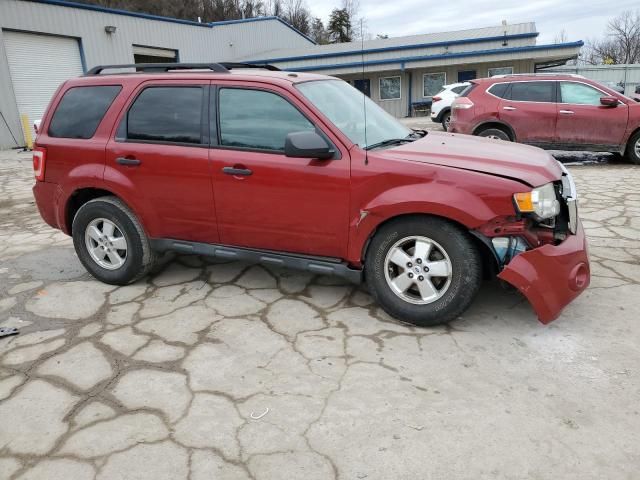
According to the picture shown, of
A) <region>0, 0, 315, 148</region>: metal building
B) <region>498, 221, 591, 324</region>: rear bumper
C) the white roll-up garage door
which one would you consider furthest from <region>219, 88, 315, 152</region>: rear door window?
the white roll-up garage door

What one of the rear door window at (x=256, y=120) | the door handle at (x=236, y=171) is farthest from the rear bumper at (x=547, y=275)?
the door handle at (x=236, y=171)

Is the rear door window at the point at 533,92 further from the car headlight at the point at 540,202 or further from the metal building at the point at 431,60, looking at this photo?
the metal building at the point at 431,60

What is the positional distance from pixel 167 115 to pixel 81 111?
3.04ft

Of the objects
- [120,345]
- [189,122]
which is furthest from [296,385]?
[189,122]

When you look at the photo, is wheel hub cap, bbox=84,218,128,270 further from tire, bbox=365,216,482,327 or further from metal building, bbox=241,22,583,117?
metal building, bbox=241,22,583,117

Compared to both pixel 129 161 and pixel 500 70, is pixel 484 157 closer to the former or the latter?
pixel 129 161

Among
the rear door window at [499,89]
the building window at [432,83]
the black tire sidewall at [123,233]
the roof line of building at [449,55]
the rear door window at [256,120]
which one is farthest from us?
the building window at [432,83]

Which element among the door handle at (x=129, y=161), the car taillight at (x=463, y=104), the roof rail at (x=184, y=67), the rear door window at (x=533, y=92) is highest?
the roof rail at (x=184, y=67)

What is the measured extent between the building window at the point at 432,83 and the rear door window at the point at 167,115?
2373 centimetres

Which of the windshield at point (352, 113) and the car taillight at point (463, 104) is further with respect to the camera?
the car taillight at point (463, 104)

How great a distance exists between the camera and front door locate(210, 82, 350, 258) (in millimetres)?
3500

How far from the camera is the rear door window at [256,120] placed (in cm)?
362

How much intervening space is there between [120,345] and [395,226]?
206 centimetres

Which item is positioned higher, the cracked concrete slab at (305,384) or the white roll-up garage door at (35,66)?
the white roll-up garage door at (35,66)
